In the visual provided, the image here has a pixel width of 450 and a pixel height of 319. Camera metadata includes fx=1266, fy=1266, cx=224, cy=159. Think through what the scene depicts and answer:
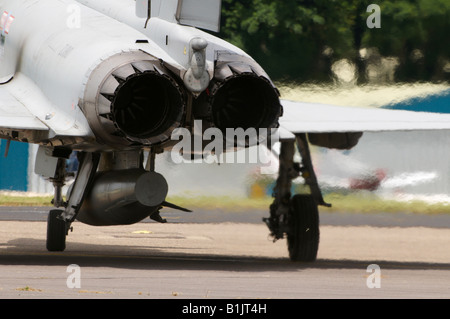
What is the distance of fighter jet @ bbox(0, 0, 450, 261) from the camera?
16797mm

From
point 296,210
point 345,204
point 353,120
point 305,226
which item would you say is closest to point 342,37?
point 345,204

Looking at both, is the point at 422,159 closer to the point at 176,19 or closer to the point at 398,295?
the point at 176,19

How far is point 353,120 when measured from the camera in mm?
19500

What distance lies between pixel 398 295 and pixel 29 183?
75.5ft

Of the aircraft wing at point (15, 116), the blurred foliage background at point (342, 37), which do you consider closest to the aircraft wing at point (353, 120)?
the aircraft wing at point (15, 116)

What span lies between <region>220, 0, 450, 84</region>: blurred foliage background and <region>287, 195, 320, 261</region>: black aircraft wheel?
250 inches

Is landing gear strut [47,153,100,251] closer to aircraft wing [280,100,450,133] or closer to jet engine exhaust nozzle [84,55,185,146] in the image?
jet engine exhaust nozzle [84,55,185,146]

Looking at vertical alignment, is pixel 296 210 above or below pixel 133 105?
below

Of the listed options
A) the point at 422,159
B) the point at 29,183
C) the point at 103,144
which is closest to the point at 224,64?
the point at 103,144

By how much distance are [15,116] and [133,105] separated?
6.28ft

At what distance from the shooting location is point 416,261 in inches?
819

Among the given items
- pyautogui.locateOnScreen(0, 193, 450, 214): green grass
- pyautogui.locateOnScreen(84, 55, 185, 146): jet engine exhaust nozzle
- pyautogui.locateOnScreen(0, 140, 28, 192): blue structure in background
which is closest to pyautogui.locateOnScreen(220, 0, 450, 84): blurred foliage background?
pyautogui.locateOnScreen(0, 193, 450, 214): green grass

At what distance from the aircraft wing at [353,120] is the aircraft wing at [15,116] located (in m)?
3.71

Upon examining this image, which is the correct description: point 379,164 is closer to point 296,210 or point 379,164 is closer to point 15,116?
point 296,210
